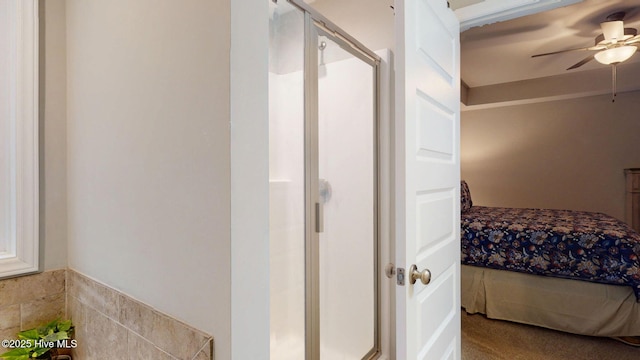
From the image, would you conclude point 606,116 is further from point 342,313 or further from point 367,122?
point 342,313

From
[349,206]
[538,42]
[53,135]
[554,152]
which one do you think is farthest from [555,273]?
[53,135]

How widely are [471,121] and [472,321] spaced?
12.4 ft

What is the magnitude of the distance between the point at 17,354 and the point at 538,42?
4.34 meters

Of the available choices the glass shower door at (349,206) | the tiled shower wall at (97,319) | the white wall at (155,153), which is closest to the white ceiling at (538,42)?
the glass shower door at (349,206)

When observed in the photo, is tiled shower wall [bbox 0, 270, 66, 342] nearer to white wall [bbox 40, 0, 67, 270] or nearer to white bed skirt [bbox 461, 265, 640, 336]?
white wall [bbox 40, 0, 67, 270]

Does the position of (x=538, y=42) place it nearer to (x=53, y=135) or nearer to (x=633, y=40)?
(x=633, y=40)

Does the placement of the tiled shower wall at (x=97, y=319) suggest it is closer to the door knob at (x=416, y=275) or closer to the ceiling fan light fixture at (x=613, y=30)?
the door knob at (x=416, y=275)

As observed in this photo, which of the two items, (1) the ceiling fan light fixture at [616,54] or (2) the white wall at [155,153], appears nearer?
(2) the white wall at [155,153]

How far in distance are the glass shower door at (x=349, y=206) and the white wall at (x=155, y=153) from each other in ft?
3.60

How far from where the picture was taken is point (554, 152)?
4.75 meters

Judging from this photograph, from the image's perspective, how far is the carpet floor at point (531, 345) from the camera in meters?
2.13

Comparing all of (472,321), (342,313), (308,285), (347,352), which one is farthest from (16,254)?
(472,321)

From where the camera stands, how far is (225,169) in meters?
0.55

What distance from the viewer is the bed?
226 centimetres
